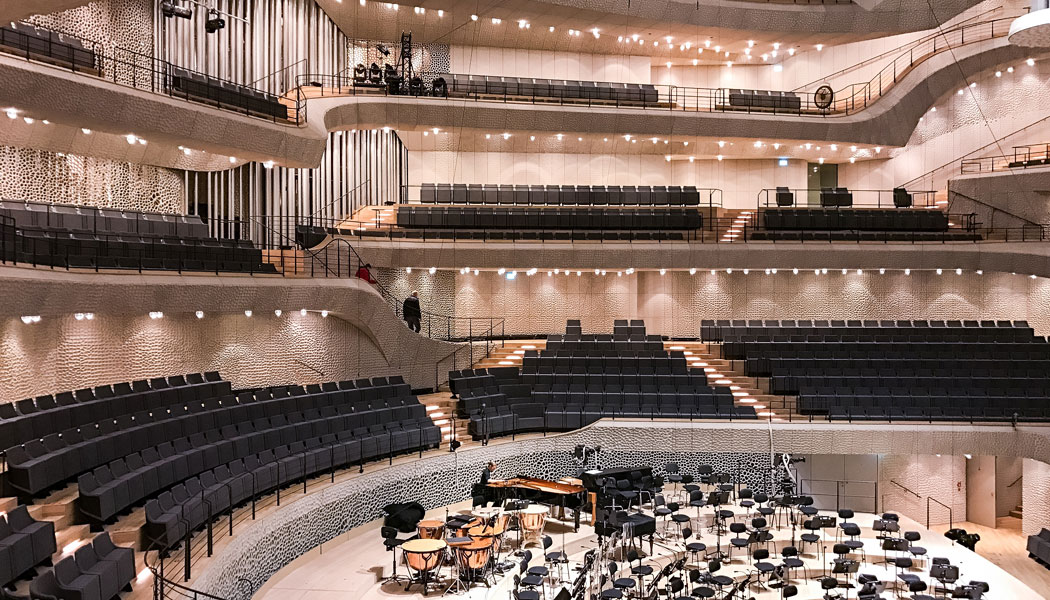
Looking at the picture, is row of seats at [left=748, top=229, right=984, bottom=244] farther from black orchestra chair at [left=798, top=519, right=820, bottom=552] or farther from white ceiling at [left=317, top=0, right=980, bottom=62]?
black orchestra chair at [left=798, top=519, right=820, bottom=552]

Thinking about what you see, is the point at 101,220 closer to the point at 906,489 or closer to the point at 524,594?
the point at 524,594

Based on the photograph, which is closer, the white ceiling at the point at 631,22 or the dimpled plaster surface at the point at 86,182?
the dimpled plaster surface at the point at 86,182

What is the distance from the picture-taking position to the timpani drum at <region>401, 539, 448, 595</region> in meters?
10.3

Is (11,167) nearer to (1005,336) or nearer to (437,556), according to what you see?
(437,556)

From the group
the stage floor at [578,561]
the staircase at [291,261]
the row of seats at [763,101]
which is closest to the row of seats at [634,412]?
the stage floor at [578,561]

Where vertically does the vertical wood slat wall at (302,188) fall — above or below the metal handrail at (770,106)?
below

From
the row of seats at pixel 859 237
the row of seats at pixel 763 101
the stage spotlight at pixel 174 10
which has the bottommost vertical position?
the row of seats at pixel 859 237

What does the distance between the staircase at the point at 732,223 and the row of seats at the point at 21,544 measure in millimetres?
16290

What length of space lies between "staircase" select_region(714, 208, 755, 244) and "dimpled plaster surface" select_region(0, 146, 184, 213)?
12.5 m

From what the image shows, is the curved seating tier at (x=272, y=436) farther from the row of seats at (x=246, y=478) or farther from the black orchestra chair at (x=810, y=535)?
the black orchestra chair at (x=810, y=535)

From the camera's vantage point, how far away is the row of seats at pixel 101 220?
13.6 meters

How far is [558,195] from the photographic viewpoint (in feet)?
72.3

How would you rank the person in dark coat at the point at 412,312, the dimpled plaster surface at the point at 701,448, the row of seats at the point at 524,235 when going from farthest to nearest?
the row of seats at the point at 524,235 → the person in dark coat at the point at 412,312 → the dimpled plaster surface at the point at 701,448

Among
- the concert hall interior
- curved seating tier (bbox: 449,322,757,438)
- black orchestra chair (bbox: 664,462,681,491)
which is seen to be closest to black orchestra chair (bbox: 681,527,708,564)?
the concert hall interior
